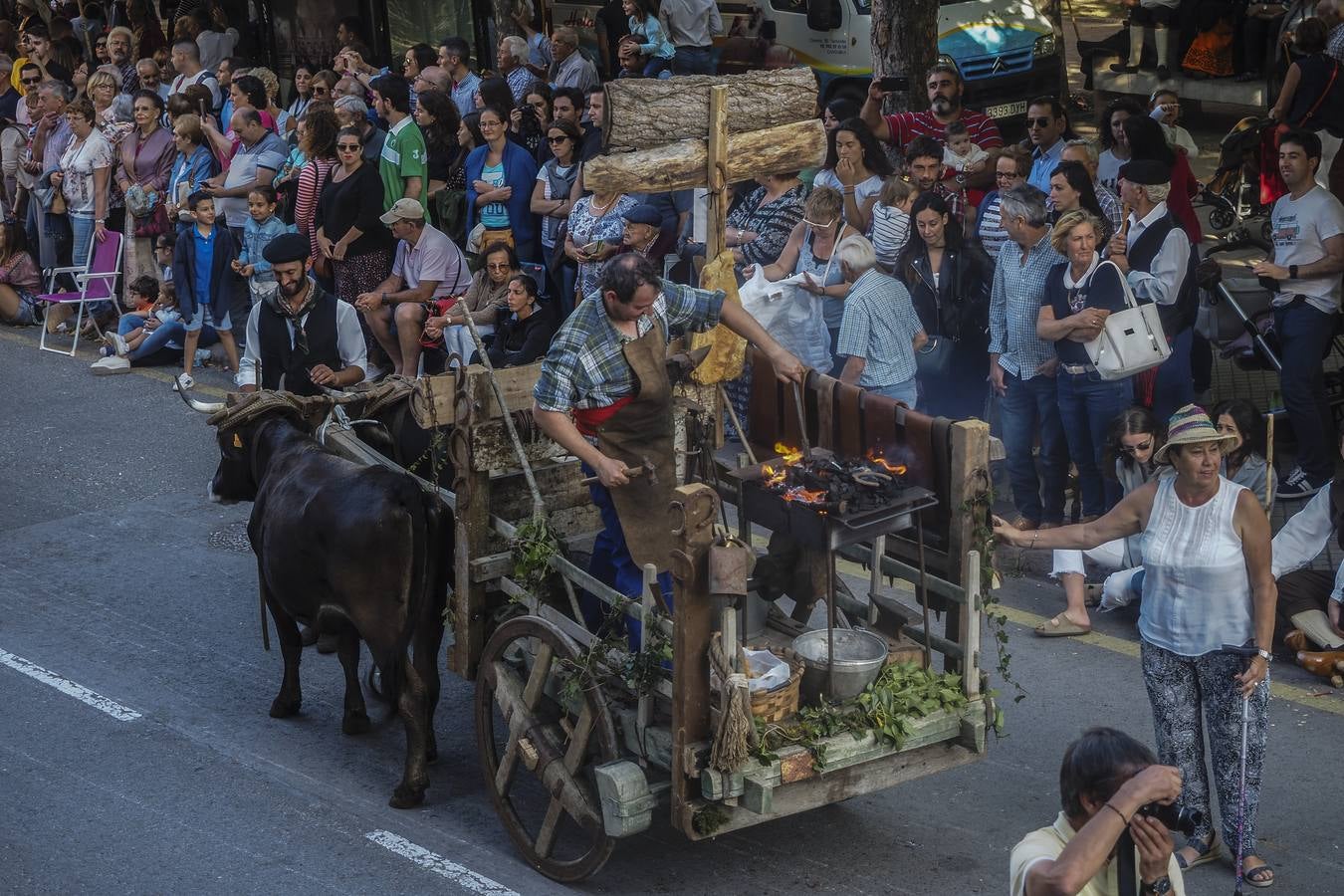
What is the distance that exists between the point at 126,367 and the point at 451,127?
3.61 metres

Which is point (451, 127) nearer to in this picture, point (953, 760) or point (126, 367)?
point (126, 367)

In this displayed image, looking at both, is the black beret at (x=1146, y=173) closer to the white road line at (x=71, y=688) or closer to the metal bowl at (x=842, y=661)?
the metal bowl at (x=842, y=661)

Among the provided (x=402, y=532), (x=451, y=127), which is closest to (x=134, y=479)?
(x=451, y=127)

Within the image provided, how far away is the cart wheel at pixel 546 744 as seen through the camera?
5910 mm

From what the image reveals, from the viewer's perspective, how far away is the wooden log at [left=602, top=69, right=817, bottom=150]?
24.5ft

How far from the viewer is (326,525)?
6.92m

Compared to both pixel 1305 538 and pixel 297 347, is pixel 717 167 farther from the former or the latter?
pixel 1305 538

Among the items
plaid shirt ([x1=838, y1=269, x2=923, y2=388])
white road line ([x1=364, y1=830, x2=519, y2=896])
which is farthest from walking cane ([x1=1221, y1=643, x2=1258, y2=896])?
plaid shirt ([x1=838, y1=269, x2=923, y2=388])

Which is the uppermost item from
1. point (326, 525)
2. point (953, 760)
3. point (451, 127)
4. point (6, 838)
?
point (451, 127)

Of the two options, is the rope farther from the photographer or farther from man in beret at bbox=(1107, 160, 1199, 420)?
man in beret at bbox=(1107, 160, 1199, 420)

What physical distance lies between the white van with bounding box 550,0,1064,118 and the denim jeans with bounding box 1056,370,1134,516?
7.01 metres

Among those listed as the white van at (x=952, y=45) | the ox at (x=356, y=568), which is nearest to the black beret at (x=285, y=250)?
the ox at (x=356, y=568)

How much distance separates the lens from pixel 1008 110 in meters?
15.7

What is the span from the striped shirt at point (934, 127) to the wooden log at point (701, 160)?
163 inches
